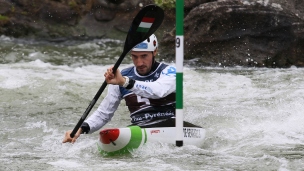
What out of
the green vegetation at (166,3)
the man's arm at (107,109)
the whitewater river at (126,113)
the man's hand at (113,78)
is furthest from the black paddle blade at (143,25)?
the green vegetation at (166,3)

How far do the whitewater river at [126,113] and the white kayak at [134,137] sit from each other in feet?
0.27

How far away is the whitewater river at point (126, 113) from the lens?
5.74m

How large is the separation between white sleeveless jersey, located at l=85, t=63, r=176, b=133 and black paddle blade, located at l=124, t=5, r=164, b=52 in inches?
14.5

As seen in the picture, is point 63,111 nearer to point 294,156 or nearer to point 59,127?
point 59,127

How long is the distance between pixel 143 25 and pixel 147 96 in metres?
0.66

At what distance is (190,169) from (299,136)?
184 centimetres

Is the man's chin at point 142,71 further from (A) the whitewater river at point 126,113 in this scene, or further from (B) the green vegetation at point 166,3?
(B) the green vegetation at point 166,3

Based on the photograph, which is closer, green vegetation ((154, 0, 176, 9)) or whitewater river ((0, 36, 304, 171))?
whitewater river ((0, 36, 304, 171))

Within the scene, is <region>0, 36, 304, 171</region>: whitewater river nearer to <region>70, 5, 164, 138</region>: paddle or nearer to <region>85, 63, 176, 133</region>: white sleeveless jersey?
<region>85, 63, 176, 133</region>: white sleeveless jersey

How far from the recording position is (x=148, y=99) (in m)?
6.27

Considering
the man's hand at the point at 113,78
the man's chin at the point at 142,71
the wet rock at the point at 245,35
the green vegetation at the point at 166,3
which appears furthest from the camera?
the green vegetation at the point at 166,3

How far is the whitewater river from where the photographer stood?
5.74 metres

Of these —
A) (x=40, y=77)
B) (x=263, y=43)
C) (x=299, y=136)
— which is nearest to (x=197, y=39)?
(x=263, y=43)

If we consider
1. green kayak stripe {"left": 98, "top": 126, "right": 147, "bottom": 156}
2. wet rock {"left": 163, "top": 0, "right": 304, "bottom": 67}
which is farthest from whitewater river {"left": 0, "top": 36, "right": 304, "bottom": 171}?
wet rock {"left": 163, "top": 0, "right": 304, "bottom": 67}
